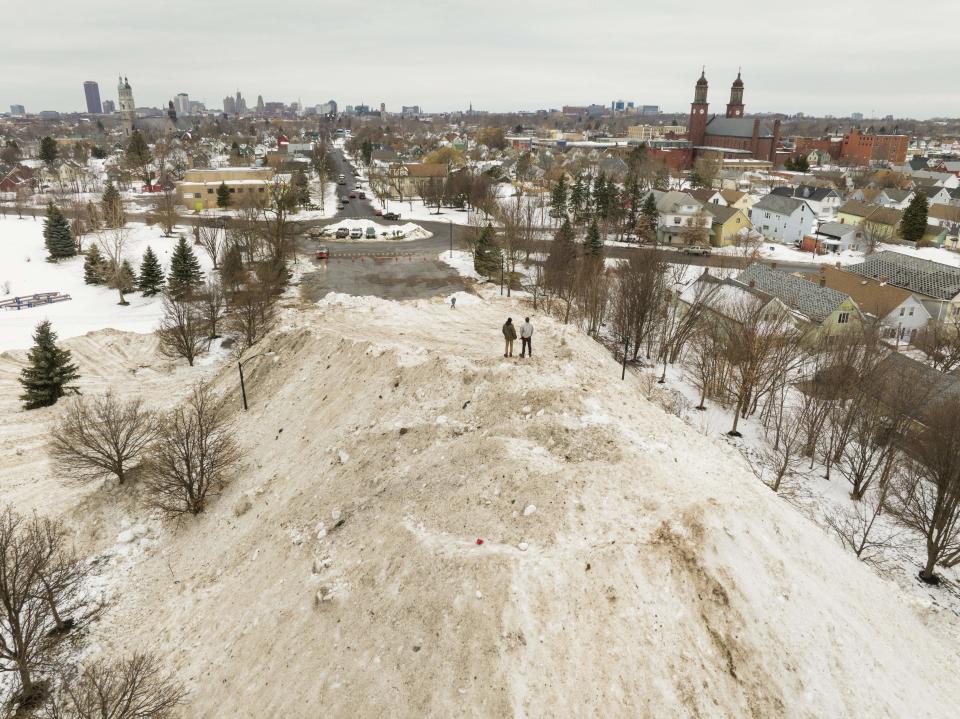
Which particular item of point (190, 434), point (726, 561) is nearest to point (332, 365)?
point (190, 434)

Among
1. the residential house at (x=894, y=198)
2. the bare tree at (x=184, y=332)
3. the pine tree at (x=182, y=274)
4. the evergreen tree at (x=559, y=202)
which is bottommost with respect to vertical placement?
the bare tree at (x=184, y=332)

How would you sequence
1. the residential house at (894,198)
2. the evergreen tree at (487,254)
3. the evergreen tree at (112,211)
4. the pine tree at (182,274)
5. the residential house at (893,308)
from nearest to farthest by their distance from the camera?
the residential house at (893,308), the pine tree at (182,274), the evergreen tree at (487,254), the evergreen tree at (112,211), the residential house at (894,198)

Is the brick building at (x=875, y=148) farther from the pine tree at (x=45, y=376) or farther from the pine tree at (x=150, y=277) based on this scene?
the pine tree at (x=45, y=376)

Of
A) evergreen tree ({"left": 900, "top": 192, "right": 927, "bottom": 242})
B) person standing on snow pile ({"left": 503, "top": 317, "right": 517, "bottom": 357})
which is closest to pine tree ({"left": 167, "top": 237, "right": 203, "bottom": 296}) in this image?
person standing on snow pile ({"left": 503, "top": 317, "right": 517, "bottom": 357})

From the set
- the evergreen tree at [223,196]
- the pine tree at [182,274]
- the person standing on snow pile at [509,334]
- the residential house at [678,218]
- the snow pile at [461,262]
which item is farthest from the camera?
the evergreen tree at [223,196]

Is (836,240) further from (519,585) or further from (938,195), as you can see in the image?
(519,585)

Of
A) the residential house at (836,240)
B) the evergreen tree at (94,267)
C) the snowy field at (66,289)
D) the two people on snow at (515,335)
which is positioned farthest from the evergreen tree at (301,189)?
the residential house at (836,240)

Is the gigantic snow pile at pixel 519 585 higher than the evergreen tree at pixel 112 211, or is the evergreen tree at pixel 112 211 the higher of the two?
the evergreen tree at pixel 112 211
